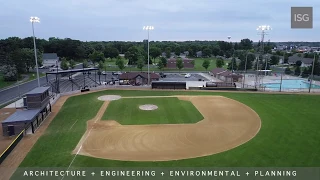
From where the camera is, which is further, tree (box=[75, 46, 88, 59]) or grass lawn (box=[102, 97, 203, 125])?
tree (box=[75, 46, 88, 59])

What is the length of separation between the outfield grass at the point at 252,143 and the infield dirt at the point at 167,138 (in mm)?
926

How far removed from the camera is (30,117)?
25.9m

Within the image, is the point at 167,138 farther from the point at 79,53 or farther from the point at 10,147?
the point at 79,53

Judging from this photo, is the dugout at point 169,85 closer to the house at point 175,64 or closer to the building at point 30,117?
the building at point 30,117

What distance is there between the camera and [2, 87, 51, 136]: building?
2483 cm

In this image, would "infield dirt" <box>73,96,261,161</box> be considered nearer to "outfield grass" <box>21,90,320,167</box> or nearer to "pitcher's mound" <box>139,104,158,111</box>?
"outfield grass" <box>21,90,320,167</box>

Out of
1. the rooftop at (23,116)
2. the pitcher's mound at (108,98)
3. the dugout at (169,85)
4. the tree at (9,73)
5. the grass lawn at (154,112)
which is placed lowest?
the grass lawn at (154,112)

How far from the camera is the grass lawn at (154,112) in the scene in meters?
29.8

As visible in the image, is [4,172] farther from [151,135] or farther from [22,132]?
[151,135]

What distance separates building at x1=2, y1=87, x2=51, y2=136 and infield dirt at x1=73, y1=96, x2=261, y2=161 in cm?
618

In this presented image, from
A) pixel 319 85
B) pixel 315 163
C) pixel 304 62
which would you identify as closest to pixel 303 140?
pixel 315 163

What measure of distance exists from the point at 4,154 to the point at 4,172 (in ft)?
8.30

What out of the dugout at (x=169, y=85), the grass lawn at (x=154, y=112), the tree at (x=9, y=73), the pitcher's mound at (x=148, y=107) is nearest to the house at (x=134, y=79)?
the dugout at (x=169, y=85)

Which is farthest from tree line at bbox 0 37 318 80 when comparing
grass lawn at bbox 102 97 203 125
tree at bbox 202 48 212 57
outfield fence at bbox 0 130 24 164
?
outfield fence at bbox 0 130 24 164
